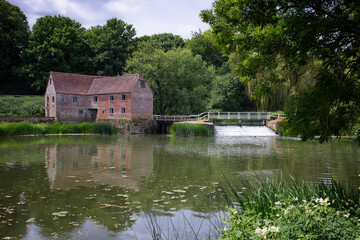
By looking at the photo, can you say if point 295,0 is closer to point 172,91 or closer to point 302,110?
point 302,110

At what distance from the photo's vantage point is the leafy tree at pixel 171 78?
4612cm

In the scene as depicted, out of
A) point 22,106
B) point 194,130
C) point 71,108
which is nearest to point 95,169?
point 194,130

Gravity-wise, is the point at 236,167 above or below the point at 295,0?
below

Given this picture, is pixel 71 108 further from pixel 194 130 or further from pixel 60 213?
pixel 60 213

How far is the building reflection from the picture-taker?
453 inches

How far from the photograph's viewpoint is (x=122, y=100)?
45688 mm

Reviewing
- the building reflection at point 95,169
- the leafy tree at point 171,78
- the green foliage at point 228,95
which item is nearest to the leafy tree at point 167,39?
the leafy tree at point 171,78

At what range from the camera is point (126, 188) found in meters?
10.6

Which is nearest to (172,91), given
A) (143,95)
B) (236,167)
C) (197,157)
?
(143,95)

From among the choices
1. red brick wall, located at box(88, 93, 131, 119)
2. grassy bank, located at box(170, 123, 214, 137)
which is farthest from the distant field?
grassy bank, located at box(170, 123, 214, 137)

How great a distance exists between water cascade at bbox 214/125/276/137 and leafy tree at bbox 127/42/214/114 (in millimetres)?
11225

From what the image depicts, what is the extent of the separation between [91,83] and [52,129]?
18286mm

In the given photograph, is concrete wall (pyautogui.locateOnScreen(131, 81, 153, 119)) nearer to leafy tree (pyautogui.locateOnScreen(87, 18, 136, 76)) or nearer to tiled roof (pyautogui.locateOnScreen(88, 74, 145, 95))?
tiled roof (pyautogui.locateOnScreen(88, 74, 145, 95))

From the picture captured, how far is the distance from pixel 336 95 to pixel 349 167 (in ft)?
32.9
